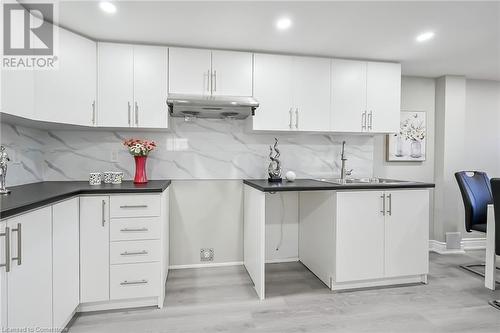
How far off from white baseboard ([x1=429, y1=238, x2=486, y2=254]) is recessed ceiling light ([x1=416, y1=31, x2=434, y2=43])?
2.54 meters

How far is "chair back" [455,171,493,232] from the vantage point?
2.81 meters

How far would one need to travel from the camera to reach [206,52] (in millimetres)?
2623

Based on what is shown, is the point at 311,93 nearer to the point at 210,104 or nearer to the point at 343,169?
the point at 343,169

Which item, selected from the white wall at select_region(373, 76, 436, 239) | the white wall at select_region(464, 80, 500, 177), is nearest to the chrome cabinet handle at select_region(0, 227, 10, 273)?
the white wall at select_region(373, 76, 436, 239)

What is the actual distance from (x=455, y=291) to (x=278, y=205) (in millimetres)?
1783

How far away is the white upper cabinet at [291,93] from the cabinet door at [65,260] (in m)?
1.69

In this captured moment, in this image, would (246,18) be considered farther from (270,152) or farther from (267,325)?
(267,325)

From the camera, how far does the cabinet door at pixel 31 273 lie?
48.7 inches

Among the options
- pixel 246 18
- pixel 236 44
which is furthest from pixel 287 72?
pixel 246 18

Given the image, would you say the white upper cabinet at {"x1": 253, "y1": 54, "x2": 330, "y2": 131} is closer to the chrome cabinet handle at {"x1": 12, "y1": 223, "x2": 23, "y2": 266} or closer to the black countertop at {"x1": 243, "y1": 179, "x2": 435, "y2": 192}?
the black countertop at {"x1": 243, "y1": 179, "x2": 435, "y2": 192}

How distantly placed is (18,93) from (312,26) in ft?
7.08

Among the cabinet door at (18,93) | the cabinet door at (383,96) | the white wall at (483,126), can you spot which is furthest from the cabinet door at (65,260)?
the white wall at (483,126)

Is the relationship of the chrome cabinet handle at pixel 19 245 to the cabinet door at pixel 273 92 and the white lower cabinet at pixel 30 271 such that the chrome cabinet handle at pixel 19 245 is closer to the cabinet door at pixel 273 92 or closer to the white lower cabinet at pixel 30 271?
the white lower cabinet at pixel 30 271

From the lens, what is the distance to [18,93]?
173 cm
